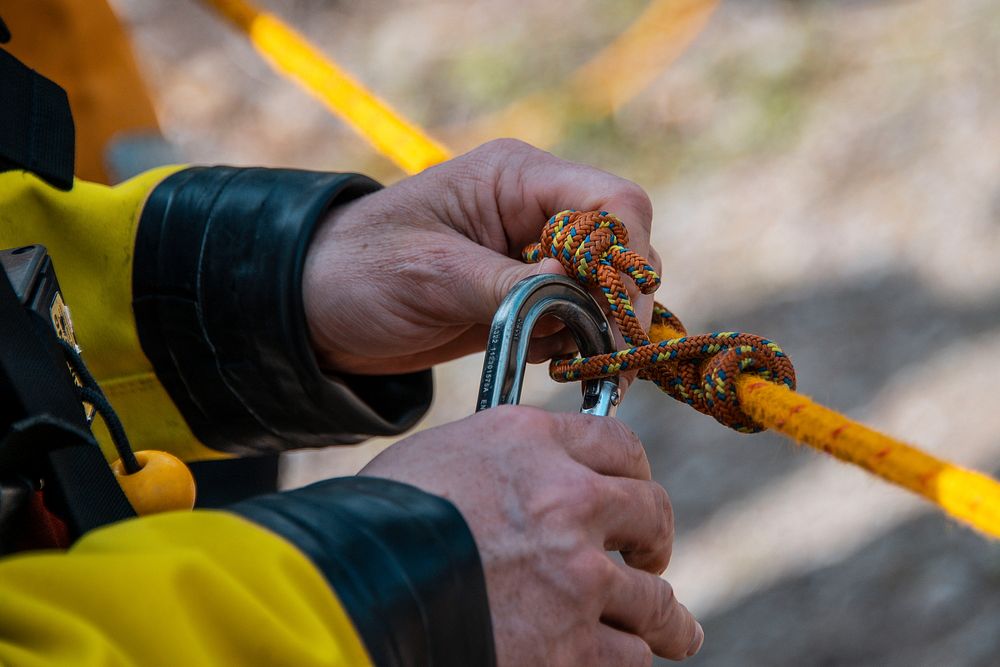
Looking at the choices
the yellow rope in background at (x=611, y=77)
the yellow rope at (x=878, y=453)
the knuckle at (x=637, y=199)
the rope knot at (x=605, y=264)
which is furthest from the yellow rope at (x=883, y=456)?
the yellow rope in background at (x=611, y=77)

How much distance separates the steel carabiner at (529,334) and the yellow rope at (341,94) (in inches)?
22.0

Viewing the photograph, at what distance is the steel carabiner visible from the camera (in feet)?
2.77

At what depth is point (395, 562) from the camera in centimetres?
65

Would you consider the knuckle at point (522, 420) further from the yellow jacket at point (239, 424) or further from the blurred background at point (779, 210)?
the blurred background at point (779, 210)

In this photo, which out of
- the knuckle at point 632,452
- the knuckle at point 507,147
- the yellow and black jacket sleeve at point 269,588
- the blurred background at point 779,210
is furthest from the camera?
the blurred background at point 779,210

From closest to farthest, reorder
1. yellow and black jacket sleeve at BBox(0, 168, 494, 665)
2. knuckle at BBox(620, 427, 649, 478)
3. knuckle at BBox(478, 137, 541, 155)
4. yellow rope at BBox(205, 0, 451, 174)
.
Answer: yellow and black jacket sleeve at BBox(0, 168, 494, 665) → knuckle at BBox(620, 427, 649, 478) → knuckle at BBox(478, 137, 541, 155) → yellow rope at BBox(205, 0, 451, 174)

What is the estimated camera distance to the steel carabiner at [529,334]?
0.84 metres

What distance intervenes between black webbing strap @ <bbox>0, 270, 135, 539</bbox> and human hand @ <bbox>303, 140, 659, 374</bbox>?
0.39 m

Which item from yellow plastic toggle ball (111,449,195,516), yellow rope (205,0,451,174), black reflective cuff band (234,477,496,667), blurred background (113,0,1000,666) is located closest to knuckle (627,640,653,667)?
black reflective cuff band (234,477,496,667)

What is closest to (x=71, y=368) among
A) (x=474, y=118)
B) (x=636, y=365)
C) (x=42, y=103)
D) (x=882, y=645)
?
(x=42, y=103)

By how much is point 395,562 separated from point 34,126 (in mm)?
636

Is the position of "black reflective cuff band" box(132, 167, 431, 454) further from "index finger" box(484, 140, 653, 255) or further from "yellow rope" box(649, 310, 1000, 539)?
"yellow rope" box(649, 310, 1000, 539)

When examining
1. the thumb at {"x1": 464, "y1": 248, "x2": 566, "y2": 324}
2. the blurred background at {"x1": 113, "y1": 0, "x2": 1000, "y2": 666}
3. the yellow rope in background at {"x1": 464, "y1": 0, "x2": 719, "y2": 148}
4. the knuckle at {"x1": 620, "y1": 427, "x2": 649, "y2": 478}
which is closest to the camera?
the knuckle at {"x1": 620, "y1": 427, "x2": 649, "y2": 478}

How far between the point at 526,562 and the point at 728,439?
1602mm
